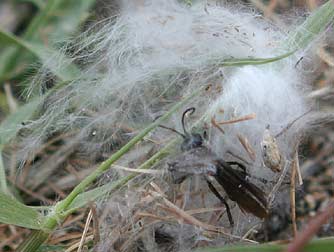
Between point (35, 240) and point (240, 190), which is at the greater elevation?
point (240, 190)

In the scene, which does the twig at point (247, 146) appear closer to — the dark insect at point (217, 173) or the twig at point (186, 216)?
the dark insect at point (217, 173)

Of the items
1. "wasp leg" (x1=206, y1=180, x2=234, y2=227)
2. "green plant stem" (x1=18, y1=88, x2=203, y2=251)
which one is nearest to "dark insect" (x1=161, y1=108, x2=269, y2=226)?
"wasp leg" (x1=206, y1=180, x2=234, y2=227)

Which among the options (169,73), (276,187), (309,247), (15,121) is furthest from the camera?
(15,121)

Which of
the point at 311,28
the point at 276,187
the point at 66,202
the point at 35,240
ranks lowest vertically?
the point at 35,240

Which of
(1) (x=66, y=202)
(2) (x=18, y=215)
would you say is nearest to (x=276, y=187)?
(1) (x=66, y=202)

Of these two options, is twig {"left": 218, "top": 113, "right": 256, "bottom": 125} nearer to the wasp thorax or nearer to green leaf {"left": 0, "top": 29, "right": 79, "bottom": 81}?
the wasp thorax

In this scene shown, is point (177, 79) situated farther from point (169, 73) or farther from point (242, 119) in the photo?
point (242, 119)

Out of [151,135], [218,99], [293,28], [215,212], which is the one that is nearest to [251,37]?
[293,28]

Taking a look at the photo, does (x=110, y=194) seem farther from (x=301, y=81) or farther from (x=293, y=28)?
(x=293, y=28)
